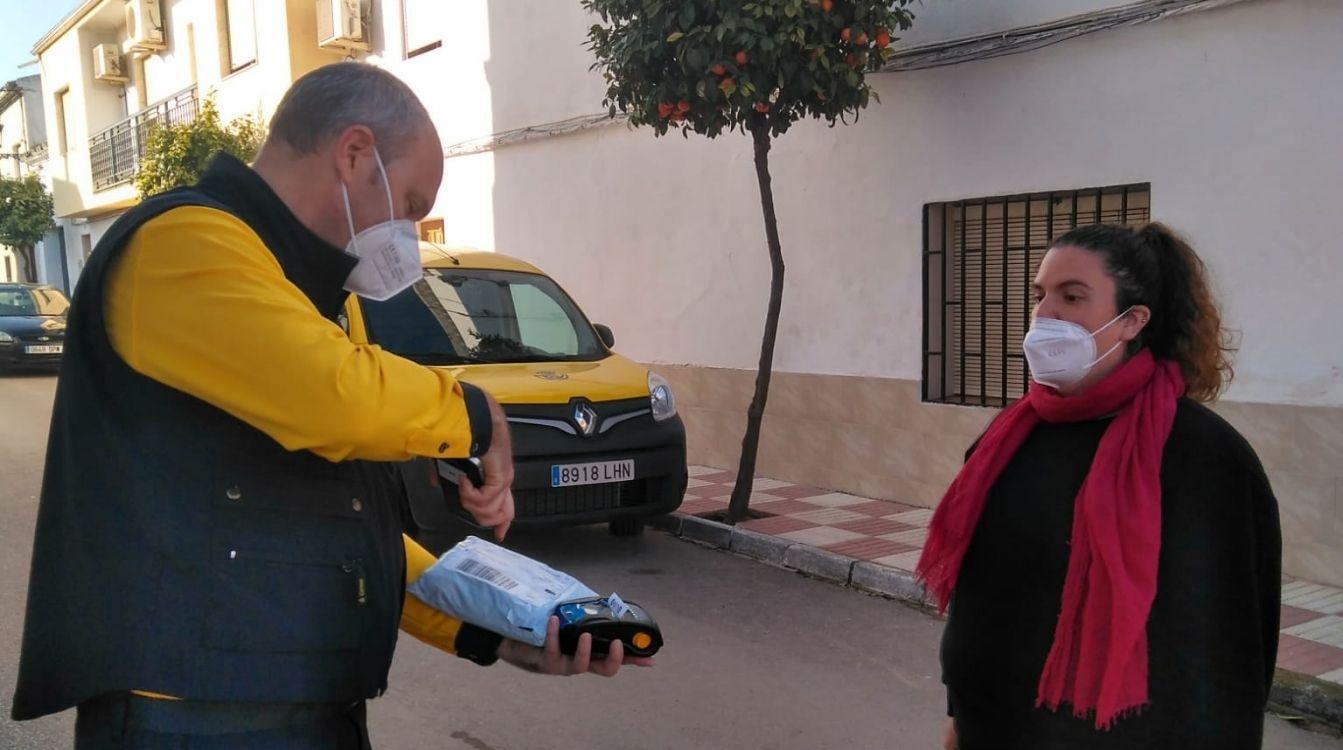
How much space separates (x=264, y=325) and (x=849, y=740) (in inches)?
131

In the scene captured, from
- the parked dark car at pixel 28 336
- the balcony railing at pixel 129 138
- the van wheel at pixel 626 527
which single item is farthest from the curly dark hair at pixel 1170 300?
the balcony railing at pixel 129 138

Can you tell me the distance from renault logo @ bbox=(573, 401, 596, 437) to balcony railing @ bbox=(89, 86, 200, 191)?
15.4 meters

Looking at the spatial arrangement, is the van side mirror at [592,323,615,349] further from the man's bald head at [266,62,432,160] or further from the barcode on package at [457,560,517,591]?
the man's bald head at [266,62,432,160]

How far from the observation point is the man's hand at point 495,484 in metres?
1.56

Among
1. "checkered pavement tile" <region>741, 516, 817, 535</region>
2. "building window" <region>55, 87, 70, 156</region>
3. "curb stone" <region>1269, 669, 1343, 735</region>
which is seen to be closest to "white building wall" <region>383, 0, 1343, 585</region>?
"checkered pavement tile" <region>741, 516, 817, 535</region>

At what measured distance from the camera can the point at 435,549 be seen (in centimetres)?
700

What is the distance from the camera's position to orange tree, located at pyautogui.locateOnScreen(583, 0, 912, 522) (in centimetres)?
649

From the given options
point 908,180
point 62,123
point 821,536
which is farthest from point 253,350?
point 62,123

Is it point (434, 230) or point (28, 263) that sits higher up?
point (434, 230)

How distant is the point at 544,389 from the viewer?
6.55m

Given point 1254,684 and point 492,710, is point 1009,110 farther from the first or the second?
point 1254,684

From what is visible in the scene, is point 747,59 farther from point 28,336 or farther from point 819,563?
point 28,336

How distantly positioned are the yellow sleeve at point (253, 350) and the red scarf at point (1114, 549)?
119 cm

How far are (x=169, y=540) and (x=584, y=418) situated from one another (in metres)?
5.10
